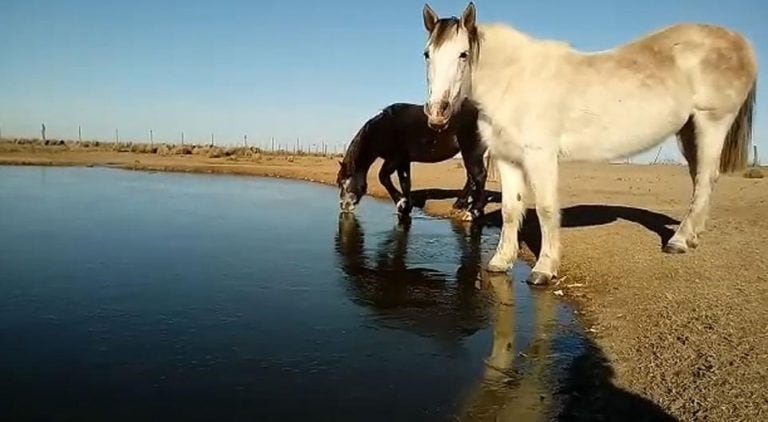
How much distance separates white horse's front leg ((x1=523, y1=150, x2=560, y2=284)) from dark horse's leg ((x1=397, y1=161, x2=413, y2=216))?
4.88 m

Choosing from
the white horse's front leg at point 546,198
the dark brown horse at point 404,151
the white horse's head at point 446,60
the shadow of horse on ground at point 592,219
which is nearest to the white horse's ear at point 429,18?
the white horse's head at point 446,60

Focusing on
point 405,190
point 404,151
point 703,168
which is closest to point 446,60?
point 703,168

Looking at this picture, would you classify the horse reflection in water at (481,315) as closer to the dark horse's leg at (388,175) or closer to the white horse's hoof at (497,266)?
the white horse's hoof at (497,266)

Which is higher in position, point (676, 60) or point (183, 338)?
point (676, 60)

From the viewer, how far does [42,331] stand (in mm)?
4145

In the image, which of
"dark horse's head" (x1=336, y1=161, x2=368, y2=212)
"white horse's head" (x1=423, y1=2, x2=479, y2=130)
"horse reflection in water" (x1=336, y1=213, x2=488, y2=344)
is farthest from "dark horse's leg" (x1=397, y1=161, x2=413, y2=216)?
"white horse's head" (x1=423, y1=2, x2=479, y2=130)

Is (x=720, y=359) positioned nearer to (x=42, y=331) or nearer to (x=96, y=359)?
(x=96, y=359)

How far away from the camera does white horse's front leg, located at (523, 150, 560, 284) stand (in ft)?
20.7

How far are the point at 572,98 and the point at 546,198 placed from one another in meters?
1.08

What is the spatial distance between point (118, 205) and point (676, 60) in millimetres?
9027

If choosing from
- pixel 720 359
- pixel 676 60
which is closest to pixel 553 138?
pixel 676 60

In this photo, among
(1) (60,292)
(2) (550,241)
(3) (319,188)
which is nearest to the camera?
(1) (60,292)

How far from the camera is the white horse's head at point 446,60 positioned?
5613 millimetres

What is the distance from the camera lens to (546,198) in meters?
6.34
